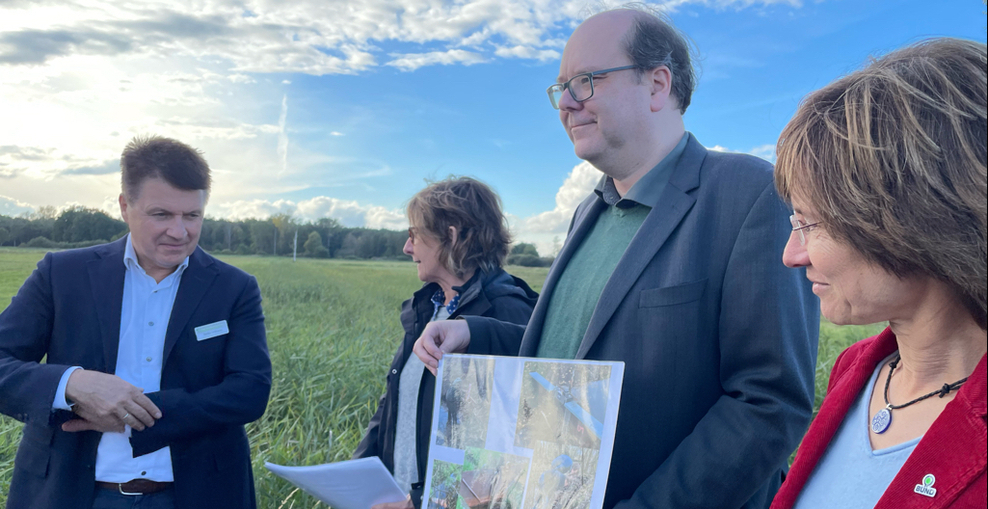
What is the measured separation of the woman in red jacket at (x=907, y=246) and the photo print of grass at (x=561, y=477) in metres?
0.45

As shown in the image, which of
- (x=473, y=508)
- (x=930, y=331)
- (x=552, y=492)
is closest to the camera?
(x=930, y=331)

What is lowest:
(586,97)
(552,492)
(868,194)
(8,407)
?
(8,407)

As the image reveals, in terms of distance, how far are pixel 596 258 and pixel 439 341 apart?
1.94ft

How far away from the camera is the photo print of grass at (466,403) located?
149 cm

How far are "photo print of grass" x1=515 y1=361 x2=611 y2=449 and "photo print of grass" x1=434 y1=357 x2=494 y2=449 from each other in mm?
113

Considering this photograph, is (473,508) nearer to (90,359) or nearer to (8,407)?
(90,359)

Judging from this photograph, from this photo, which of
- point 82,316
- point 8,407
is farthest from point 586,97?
point 8,407

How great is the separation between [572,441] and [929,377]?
685 millimetres

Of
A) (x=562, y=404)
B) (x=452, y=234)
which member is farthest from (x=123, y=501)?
(x=562, y=404)

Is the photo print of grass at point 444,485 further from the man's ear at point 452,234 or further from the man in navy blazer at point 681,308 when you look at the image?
the man's ear at point 452,234

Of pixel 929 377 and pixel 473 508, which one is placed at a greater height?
pixel 929 377

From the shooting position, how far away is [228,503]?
8.67ft

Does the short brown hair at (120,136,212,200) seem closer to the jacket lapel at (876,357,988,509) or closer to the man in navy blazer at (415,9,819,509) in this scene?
the man in navy blazer at (415,9,819,509)

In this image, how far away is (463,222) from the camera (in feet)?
9.95
